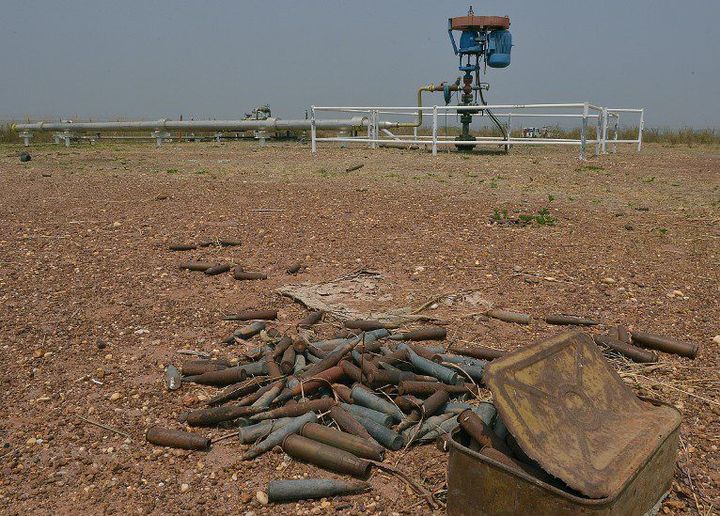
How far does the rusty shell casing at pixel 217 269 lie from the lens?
660 cm

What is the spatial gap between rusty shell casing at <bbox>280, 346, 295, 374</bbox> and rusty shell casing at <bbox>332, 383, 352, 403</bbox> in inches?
17.1

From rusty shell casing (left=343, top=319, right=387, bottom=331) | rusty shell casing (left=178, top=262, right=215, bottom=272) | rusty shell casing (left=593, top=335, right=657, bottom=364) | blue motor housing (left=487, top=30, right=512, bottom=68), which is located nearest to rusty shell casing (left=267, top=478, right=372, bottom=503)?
rusty shell casing (left=343, top=319, right=387, bottom=331)

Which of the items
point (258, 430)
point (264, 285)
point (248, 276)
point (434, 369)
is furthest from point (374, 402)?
point (248, 276)

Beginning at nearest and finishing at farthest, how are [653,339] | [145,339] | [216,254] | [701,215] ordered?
1. [653,339]
2. [145,339]
3. [216,254]
4. [701,215]

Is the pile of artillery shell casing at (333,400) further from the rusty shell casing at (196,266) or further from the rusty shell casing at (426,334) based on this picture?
the rusty shell casing at (196,266)

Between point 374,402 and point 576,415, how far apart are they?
4.30 feet

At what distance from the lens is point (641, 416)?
112 inches

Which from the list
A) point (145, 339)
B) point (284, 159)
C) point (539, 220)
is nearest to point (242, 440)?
point (145, 339)

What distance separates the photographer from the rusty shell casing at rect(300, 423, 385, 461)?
128 inches

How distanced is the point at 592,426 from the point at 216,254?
558 centimetres

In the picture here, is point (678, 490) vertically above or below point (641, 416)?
below

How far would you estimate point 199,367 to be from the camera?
4.25m

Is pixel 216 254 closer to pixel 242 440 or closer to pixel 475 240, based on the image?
pixel 475 240

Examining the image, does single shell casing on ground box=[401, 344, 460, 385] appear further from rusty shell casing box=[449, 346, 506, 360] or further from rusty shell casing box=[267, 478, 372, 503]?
rusty shell casing box=[267, 478, 372, 503]
